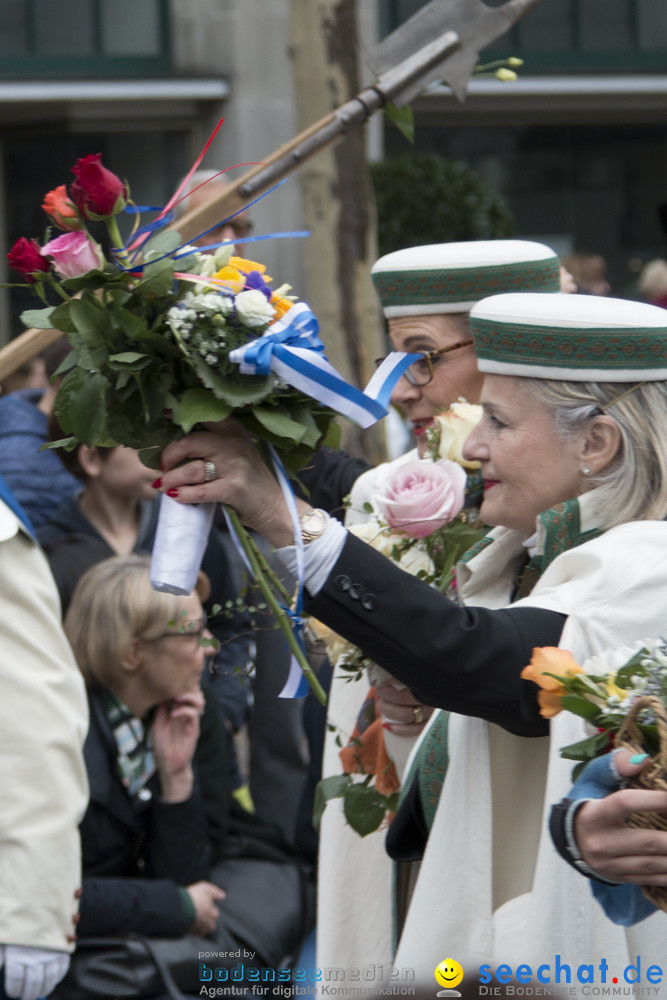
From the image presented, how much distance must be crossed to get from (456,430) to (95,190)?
84 centimetres

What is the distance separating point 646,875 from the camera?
5.46 feet

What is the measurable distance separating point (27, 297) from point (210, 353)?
8.97 meters

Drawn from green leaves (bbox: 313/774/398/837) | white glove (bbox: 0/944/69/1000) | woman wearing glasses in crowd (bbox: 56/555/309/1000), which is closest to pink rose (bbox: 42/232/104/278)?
green leaves (bbox: 313/774/398/837)

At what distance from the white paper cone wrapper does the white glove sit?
3.55 feet

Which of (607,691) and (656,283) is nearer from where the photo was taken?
(607,691)

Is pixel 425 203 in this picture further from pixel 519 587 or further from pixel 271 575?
pixel 271 575

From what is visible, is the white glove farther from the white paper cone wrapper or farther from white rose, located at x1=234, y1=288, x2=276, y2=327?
white rose, located at x1=234, y1=288, x2=276, y2=327

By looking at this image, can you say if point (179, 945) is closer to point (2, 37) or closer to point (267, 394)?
point (267, 394)

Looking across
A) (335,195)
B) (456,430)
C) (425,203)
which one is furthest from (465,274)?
(425,203)

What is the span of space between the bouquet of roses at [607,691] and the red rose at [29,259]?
0.92 meters

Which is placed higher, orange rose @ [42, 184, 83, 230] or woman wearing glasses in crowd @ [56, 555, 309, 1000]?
orange rose @ [42, 184, 83, 230]

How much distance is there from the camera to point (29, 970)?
104 inches

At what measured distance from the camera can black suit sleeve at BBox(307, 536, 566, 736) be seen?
1.93m

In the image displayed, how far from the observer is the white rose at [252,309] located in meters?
1.89
